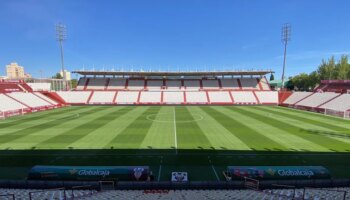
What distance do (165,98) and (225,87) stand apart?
20.5 meters

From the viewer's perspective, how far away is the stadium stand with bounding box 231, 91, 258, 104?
65.9 meters

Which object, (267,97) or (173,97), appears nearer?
(267,97)

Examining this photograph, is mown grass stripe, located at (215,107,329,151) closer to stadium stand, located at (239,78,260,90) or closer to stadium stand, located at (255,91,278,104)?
stadium stand, located at (255,91,278,104)

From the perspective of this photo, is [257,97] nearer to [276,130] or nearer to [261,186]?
[276,130]

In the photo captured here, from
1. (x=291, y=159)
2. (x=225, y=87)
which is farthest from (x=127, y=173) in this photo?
(x=225, y=87)

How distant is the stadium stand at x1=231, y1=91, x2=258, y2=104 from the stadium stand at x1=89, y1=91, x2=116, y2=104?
114 ft

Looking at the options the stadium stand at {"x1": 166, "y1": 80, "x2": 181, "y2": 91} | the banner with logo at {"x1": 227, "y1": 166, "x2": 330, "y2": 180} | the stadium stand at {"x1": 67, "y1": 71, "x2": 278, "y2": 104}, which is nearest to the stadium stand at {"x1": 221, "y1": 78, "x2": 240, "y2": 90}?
the stadium stand at {"x1": 67, "y1": 71, "x2": 278, "y2": 104}

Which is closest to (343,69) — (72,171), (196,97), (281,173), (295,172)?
(196,97)

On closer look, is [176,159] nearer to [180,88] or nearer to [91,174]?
[91,174]

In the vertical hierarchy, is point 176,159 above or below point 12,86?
below

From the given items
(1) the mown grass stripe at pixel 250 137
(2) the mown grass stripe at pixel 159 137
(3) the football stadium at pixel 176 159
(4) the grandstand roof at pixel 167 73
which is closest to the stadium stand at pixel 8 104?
(3) the football stadium at pixel 176 159

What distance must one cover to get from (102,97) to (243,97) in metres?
40.0

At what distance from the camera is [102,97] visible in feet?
220

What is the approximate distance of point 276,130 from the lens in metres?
28.4
